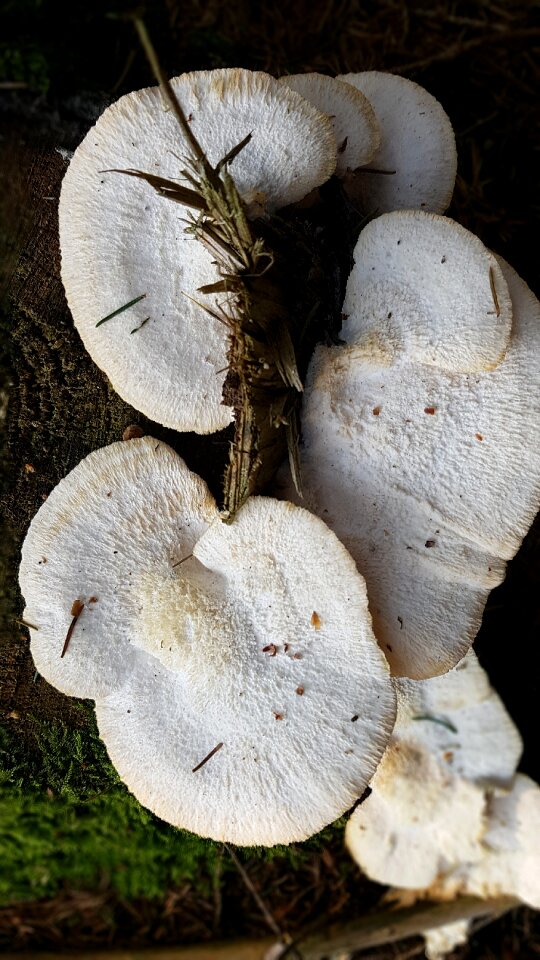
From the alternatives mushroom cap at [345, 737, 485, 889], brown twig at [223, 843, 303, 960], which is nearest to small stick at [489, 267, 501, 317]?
mushroom cap at [345, 737, 485, 889]

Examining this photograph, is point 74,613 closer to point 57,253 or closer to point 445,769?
point 57,253

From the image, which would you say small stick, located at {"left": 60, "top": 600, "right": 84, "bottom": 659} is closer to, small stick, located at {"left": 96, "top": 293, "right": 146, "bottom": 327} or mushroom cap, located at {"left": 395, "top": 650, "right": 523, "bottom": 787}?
small stick, located at {"left": 96, "top": 293, "right": 146, "bottom": 327}

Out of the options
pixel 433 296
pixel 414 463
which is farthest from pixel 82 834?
pixel 433 296

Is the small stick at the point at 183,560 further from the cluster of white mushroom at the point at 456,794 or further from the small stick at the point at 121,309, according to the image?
the cluster of white mushroom at the point at 456,794

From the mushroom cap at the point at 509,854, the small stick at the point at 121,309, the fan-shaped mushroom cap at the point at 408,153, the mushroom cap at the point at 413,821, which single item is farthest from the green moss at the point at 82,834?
the fan-shaped mushroom cap at the point at 408,153

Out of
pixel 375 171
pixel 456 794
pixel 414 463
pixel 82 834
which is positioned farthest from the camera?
pixel 82 834
